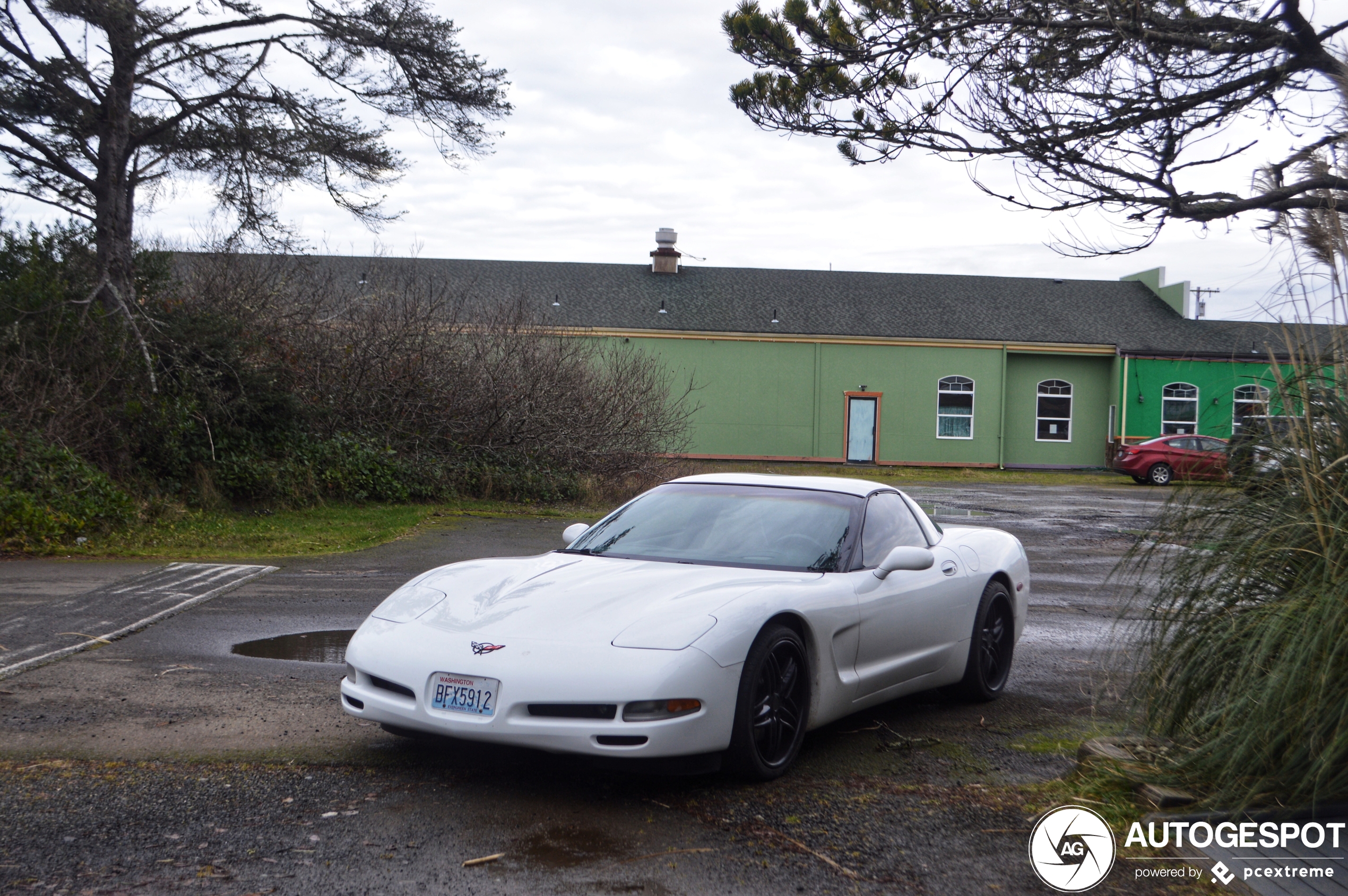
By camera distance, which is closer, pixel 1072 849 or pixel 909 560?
pixel 1072 849

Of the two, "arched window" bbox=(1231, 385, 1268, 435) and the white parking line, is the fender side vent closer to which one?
"arched window" bbox=(1231, 385, 1268, 435)

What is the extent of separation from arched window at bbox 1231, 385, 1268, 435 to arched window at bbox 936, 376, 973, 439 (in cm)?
3164

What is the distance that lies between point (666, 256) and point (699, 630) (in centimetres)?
3566

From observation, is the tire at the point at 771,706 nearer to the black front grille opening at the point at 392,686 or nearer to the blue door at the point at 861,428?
the black front grille opening at the point at 392,686

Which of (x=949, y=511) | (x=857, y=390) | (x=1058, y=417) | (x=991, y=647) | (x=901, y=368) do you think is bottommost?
(x=949, y=511)

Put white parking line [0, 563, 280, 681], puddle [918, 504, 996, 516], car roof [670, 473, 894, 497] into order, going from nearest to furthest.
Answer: car roof [670, 473, 894, 497], white parking line [0, 563, 280, 681], puddle [918, 504, 996, 516]

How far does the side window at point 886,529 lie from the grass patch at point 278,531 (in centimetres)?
763

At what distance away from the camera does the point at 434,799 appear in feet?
14.1

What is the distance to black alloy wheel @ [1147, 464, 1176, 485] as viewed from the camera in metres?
30.0

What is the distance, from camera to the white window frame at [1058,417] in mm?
37188

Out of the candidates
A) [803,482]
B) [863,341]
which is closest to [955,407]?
[863,341]

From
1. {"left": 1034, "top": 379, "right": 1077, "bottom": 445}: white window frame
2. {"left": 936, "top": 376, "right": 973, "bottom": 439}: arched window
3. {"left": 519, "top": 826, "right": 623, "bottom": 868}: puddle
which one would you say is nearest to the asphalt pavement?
{"left": 519, "top": 826, "right": 623, "bottom": 868}: puddle

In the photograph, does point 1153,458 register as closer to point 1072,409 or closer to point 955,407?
point 1072,409

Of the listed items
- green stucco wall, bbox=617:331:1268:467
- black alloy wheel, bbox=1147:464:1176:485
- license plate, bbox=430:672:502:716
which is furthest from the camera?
green stucco wall, bbox=617:331:1268:467
